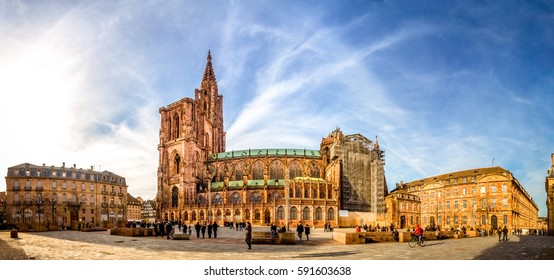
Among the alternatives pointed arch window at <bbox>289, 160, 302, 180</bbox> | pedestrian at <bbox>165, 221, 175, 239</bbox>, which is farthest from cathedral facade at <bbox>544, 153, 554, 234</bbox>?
pedestrian at <bbox>165, 221, 175, 239</bbox>

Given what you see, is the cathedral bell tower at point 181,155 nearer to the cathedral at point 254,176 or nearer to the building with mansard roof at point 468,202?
the cathedral at point 254,176

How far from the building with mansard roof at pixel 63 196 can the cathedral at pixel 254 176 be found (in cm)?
963

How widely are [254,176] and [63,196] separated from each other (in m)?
31.9

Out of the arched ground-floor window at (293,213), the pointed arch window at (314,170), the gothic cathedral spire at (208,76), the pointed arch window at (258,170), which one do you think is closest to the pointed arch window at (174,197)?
the pointed arch window at (258,170)

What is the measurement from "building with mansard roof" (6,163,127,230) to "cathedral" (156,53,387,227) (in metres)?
9.63

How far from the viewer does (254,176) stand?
73.1 m

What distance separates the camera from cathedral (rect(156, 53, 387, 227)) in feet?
195

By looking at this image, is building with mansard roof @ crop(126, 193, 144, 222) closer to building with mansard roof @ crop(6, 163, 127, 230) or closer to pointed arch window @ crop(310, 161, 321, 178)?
building with mansard roof @ crop(6, 163, 127, 230)

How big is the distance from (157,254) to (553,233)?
151 feet

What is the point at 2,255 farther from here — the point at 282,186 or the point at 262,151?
the point at 262,151

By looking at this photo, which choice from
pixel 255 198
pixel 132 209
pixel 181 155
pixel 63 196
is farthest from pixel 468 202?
pixel 132 209

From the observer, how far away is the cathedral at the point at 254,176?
5931 centimetres

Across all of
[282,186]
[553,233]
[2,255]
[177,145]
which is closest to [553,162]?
[2,255]
